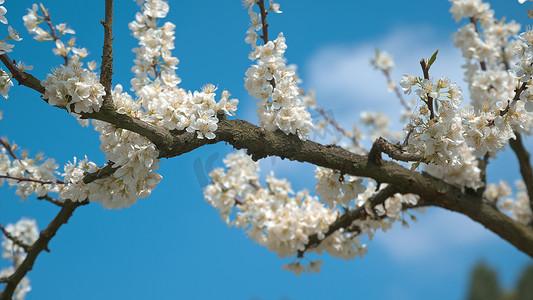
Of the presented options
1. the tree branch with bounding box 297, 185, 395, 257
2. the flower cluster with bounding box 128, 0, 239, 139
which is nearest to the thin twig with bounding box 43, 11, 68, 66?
the flower cluster with bounding box 128, 0, 239, 139

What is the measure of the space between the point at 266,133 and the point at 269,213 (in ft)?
4.12

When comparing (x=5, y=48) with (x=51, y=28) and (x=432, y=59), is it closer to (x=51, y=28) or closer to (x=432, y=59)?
(x=51, y=28)

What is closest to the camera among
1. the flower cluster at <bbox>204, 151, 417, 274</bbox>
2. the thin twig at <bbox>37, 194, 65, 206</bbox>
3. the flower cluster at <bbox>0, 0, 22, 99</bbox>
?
the flower cluster at <bbox>0, 0, 22, 99</bbox>

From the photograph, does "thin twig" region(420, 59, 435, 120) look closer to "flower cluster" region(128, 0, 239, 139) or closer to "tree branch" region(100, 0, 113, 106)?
"flower cluster" region(128, 0, 239, 139)

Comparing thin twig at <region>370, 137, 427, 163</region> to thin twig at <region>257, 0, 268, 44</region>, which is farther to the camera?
thin twig at <region>257, 0, 268, 44</region>

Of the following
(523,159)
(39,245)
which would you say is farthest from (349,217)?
(39,245)

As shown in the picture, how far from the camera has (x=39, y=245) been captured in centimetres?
279

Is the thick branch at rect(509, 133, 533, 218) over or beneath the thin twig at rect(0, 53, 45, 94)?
over

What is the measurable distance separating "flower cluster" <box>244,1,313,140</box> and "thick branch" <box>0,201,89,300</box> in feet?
4.06

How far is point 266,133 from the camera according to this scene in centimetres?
229

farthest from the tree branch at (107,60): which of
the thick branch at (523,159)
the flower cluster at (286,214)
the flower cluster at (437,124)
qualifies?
the thick branch at (523,159)

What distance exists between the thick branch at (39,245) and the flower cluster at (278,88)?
4.06 feet

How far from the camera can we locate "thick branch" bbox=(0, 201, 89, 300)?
2.71 metres

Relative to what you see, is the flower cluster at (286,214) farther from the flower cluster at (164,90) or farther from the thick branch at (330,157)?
the flower cluster at (164,90)
